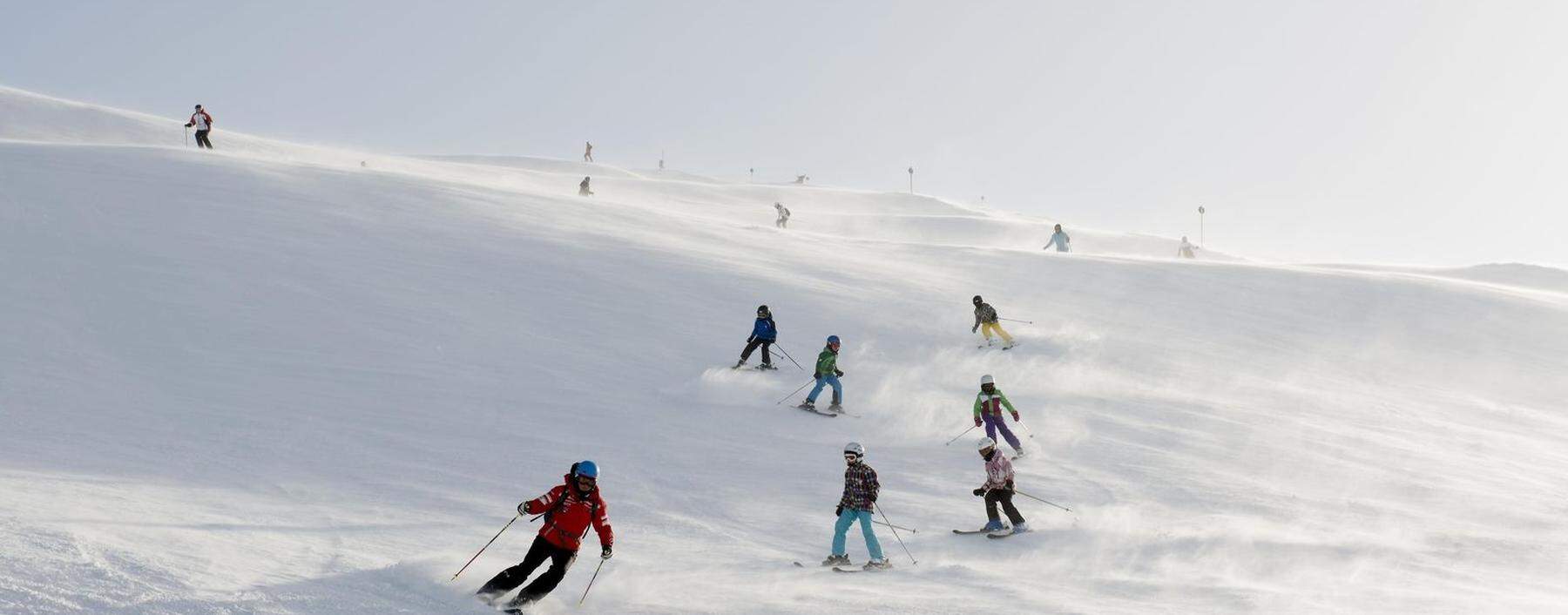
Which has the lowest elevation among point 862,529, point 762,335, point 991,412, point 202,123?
point 862,529

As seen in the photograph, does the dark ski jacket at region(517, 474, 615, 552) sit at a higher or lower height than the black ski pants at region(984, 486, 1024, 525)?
higher

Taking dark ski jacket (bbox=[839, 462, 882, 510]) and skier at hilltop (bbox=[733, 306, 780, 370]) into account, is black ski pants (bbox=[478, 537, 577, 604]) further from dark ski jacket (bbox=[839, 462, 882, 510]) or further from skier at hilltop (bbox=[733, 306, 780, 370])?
skier at hilltop (bbox=[733, 306, 780, 370])

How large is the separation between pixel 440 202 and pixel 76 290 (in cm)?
1008

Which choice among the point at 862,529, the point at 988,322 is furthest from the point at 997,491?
the point at 988,322

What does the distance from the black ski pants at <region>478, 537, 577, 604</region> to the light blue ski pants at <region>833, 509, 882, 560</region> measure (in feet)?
9.62

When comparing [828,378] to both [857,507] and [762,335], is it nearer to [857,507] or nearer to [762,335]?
[762,335]

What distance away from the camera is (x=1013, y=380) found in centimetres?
1870

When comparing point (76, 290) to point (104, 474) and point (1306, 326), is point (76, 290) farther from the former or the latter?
point (1306, 326)

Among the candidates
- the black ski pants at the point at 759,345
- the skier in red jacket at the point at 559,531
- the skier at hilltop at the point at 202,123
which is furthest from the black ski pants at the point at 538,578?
the skier at hilltop at the point at 202,123

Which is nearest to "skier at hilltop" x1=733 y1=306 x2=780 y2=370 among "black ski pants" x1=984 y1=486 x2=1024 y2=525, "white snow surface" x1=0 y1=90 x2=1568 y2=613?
"white snow surface" x1=0 y1=90 x2=1568 y2=613

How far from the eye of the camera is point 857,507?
10250mm

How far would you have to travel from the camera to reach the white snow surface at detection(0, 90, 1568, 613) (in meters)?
9.44

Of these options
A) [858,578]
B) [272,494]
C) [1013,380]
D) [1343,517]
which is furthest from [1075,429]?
[272,494]

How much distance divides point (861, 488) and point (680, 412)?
19.4 ft
